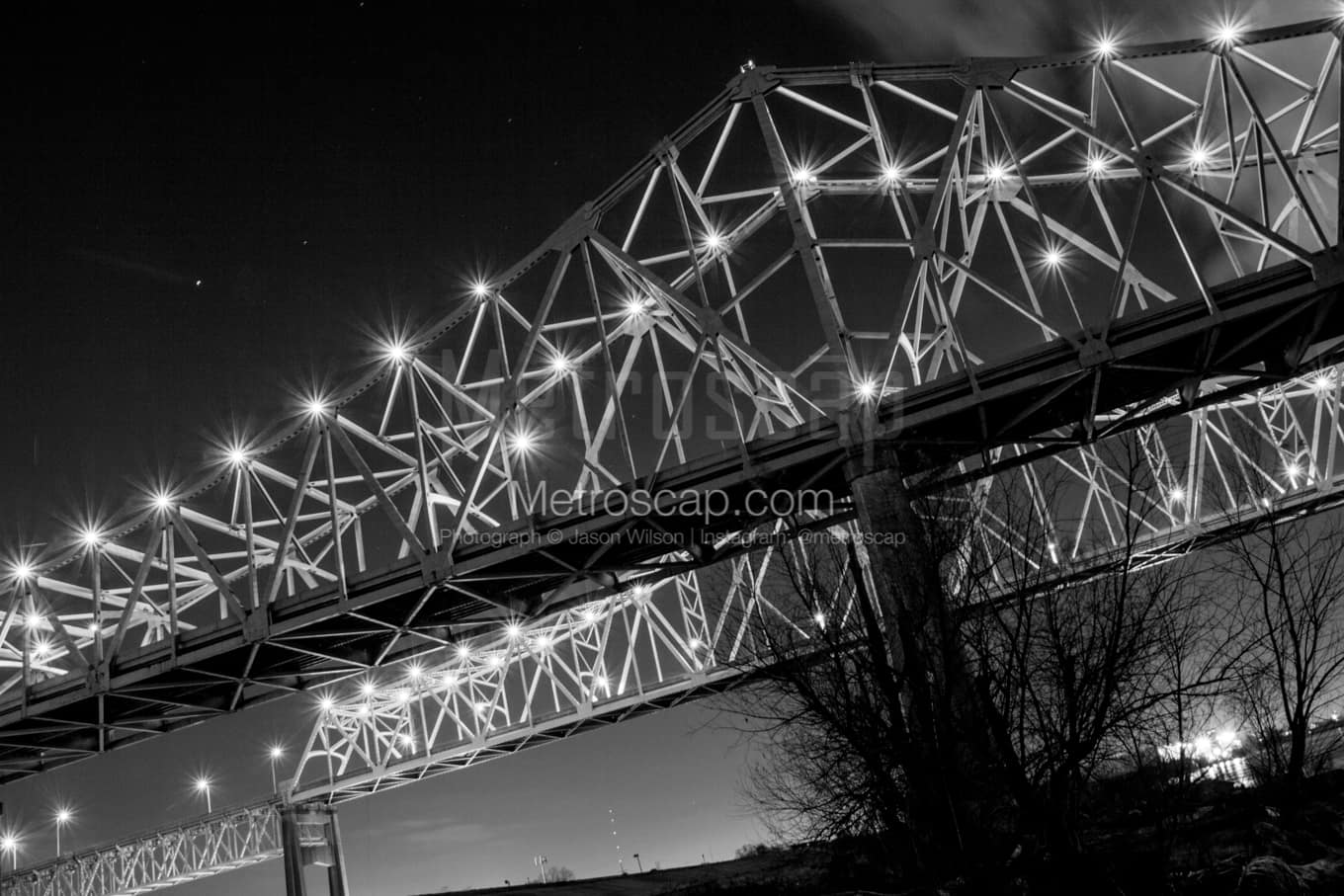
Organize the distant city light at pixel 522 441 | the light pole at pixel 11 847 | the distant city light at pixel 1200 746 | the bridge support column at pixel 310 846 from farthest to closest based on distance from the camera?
the light pole at pixel 11 847 < the bridge support column at pixel 310 846 < the distant city light at pixel 522 441 < the distant city light at pixel 1200 746

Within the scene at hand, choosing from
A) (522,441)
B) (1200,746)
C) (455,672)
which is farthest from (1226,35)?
(455,672)

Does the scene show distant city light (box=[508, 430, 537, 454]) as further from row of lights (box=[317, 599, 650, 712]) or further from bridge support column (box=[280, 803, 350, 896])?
bridge support column (box=[280, 803, 350, 896])

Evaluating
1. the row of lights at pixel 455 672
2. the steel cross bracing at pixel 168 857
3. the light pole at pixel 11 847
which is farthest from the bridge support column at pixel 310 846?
the light pole at pixel 11 847

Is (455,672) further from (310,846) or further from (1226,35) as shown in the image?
(1226,35)

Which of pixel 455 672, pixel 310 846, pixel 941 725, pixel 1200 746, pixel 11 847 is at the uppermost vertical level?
pixel 11 847

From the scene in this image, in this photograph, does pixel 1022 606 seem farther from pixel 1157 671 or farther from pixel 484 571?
pixel 484 571

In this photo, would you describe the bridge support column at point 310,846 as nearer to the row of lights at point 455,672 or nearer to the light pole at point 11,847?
the row of lights at point 455,672

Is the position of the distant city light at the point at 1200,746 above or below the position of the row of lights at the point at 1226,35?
below

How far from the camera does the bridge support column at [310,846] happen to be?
7106 centimetres

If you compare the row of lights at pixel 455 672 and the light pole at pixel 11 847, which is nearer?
the row of lights at pixel 455 672

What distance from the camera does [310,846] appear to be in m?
73.4

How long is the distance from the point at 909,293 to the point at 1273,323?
8.39 metres

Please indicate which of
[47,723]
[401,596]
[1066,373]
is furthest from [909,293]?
[47,723]

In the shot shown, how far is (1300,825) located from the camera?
14305 millimetres
